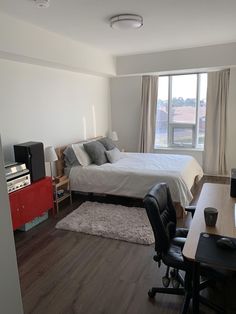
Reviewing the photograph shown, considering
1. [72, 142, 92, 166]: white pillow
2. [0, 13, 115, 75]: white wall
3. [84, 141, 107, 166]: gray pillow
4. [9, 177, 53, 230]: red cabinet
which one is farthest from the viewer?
[84, 141, 107, 166]: gray pillow

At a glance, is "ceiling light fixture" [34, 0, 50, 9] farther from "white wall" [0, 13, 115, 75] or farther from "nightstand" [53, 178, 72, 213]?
"nightstand" [53, 178, 72, 213]

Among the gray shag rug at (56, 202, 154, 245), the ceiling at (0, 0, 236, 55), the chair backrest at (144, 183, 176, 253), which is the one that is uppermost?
the ceiling at (0, 0, 236, 55)

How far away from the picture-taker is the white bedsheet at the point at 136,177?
360cm

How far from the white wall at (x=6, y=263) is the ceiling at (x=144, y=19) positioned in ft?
6.96

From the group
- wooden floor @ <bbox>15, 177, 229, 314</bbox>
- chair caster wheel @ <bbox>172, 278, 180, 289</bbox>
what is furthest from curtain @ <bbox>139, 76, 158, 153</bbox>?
chair caster wheel @ <bbox>172, 278, 180, 289</bbox>

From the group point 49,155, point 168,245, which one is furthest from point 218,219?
point 49,155

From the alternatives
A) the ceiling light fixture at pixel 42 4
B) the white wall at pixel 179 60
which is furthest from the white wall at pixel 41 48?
the white wall at pixel 179 60

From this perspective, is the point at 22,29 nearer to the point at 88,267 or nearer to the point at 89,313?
the point at 88,267

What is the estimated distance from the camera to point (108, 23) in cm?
313

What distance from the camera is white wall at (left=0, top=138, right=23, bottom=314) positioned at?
109cm

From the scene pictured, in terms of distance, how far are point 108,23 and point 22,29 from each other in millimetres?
1021

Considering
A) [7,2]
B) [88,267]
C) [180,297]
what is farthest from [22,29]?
[180,297]

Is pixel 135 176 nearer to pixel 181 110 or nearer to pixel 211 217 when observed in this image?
pixel 211 217

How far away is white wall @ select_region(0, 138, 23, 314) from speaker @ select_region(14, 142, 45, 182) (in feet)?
7.27
